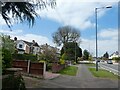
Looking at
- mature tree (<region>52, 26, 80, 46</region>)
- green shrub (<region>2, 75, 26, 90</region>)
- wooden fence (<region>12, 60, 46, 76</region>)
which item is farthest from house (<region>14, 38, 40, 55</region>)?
green shrub (<region>2, 75, 26, 90</region>)

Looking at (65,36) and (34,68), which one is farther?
(65,36)

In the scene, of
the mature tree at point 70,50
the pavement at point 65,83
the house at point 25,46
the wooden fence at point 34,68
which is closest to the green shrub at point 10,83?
the pavement at point 65,83

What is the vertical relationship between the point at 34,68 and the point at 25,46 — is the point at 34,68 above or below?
below

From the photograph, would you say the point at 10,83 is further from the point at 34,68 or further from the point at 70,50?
the point at 70,50

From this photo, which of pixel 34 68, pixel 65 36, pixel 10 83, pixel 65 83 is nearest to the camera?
pixel 10 83

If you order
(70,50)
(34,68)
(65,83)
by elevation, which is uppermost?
(70,50)

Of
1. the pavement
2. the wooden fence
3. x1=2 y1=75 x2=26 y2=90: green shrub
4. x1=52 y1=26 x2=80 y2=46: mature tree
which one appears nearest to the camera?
x1=2 y1=75 x2=26 y2=90: green shrub

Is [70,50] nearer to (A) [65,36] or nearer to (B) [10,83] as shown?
(A) [65,36]

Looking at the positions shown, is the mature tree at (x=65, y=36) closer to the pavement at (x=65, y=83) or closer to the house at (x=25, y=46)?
the house at (x=25, y=46)

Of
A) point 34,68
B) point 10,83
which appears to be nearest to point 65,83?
point 34,68

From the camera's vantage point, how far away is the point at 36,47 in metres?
109

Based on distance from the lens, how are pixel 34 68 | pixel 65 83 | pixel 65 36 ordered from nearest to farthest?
pixel 65 83, pixel 34 68, pixel 65 36

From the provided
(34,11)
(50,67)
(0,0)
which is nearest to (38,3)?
(34,11)

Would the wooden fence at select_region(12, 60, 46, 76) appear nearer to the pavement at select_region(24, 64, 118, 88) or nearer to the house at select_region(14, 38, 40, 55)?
the pavement at select_region(24, 64, 118, 88)
